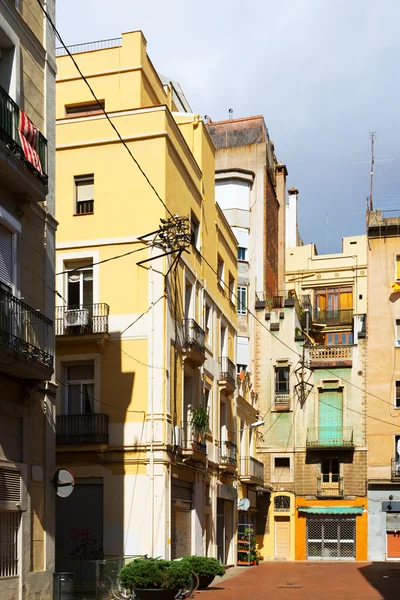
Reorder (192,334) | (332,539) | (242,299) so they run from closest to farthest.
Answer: (192,334)
(332,539)
(242,299)

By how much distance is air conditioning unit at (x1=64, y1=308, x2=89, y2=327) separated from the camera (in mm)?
26828

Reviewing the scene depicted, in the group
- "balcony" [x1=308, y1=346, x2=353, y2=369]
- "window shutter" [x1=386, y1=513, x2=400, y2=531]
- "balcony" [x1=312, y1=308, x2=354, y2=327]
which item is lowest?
"window shutter" [x1=386, y1=513, x2=400, y2=531]

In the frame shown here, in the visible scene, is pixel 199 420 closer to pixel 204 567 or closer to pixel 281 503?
pixel 204 567

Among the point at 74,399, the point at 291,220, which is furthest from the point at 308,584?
the point at 291,220

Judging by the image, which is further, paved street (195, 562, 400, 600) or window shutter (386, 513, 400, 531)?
window shutter (386, 513, 400, 531)

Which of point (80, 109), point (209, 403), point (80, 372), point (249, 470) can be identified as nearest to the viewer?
point (80, 372)

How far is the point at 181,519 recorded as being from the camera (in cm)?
2856

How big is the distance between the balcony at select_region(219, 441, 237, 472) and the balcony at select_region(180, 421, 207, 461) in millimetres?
4775

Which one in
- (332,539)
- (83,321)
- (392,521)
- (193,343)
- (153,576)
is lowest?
(332,539)

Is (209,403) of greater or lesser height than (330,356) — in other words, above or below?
below

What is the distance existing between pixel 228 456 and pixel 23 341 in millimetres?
21322

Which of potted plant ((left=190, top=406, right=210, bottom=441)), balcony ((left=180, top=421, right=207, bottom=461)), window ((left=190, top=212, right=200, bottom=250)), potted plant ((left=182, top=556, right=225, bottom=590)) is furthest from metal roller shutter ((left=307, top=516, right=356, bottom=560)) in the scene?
potted plant ((left=182, top=556, right=225, bottom=590))

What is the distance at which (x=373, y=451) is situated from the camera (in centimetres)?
4684

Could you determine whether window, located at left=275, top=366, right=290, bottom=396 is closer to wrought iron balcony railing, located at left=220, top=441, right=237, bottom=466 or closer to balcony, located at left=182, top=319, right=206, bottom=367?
wrought iron balcony railing, located at left=220, top=441, right=237, bottom=466
